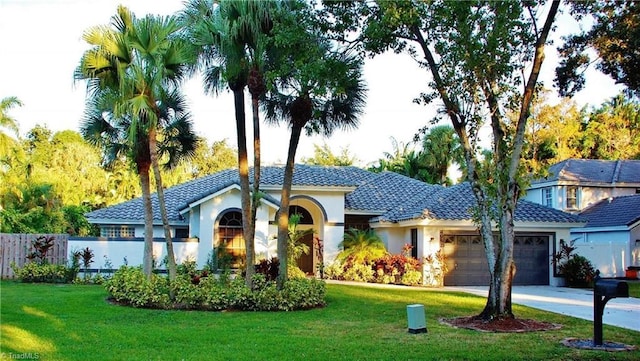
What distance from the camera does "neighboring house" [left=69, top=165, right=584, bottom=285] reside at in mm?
24547

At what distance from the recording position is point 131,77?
15.3 metres

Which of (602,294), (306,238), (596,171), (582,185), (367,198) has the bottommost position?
(602,294)

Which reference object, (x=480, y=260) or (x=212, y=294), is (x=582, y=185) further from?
(x=212, y=294)

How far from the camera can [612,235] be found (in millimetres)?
32719

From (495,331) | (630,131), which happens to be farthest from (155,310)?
(630,131)

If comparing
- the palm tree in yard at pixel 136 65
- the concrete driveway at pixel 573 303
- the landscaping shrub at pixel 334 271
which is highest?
the palm tree in yard at pixel 136 65

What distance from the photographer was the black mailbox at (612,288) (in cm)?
1095

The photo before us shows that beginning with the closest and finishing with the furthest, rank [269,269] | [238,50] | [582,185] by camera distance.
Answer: [238,50]
[269,269]
[582,185]

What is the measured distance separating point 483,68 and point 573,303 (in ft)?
30.5

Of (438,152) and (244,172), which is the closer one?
(244,172)

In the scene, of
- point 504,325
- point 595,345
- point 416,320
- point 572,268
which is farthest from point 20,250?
point 572,268

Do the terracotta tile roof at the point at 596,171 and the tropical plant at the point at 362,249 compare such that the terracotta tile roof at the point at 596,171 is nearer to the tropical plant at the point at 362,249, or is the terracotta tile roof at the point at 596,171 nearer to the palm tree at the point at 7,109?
the tropical plant at the point at 362,249

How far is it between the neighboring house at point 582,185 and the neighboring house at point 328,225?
10.1 m

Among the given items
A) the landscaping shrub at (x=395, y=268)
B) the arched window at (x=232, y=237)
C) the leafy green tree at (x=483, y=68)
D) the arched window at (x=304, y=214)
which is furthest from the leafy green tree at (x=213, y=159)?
the leafy green tree at (x=483, y=68)
